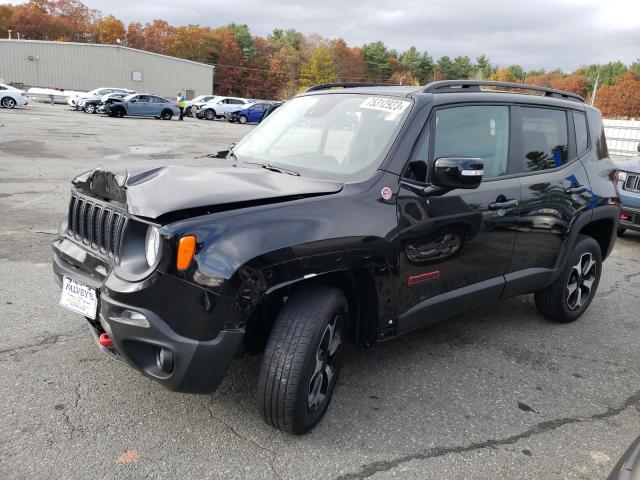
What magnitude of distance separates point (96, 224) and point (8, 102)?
3316cm

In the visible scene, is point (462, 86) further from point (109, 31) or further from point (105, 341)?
point (109, 31)

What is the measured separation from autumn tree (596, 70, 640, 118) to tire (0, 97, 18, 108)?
88863 millimetres

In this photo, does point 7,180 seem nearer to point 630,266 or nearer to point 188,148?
point 188,148

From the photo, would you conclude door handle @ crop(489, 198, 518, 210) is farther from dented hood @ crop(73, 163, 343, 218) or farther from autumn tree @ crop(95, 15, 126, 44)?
autumn tree @ crop(95, 15, 126, 44)

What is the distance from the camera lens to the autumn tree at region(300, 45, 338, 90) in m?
96.8

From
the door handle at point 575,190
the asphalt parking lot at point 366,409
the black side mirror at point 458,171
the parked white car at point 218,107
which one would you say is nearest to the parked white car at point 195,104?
the parked white car at point 218,107

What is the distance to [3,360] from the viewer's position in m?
3.43

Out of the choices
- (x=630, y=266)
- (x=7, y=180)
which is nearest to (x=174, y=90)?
(x=7, y=180)

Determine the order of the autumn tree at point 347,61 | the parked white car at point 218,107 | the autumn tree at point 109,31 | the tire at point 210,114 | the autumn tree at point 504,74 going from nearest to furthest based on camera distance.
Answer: the parked white car at point 218,107 → the tire at point 210,114 → the autumn tree at point 109,31 → the autumn tree at point 347,61 → the autumn tree at point 504,74

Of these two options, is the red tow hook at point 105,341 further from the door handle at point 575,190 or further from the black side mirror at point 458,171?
the door handle at point 575,190

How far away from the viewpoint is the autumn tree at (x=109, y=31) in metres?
90.4

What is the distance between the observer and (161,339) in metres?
2.46

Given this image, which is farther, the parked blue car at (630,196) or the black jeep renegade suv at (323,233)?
the parked blue car at (630,196)

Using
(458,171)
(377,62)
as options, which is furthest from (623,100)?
(458,171)
